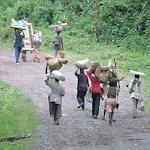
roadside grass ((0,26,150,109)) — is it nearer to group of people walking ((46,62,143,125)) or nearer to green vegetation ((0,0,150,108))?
green vegetation ((0,0,150,108))

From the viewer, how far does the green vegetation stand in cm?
2952

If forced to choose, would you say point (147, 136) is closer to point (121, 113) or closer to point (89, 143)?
point (89, 143)

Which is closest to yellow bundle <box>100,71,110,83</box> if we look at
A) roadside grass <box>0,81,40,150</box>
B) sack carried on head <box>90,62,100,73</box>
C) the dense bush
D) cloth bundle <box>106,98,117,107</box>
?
sack carried on head <box>90,62,100,73</box>

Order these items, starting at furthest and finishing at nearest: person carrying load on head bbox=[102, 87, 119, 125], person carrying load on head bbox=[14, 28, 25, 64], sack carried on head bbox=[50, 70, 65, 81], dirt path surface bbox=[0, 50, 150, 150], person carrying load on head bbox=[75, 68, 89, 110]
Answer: person carrying load on head bbox=[14, 28, 25, 64] → person carrying load on head bbox=[75, 68, 89, 110] → person carrying load on head bbox=[102, 87, 119, 125] → sack carried on head bbox=[50, 70, 65, 81] → dirt path surface bbox=[0, 50, 150, 150]

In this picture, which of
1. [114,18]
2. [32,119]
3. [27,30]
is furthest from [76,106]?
[114,18]

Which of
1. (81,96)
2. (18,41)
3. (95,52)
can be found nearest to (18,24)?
(18,41)

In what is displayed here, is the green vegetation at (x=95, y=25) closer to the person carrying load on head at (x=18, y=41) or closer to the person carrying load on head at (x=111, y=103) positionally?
the person carrying load on head at (x=18, y=41)

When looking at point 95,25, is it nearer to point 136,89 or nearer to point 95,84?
point 136,89

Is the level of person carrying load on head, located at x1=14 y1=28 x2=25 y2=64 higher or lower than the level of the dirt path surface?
higher

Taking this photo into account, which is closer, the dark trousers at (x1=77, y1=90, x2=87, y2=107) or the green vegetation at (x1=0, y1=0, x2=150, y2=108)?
the dark trousers at (x1=77, y1=90, x2=87, y2=107)

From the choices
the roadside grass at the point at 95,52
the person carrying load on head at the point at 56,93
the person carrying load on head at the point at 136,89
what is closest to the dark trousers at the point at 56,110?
the person carrying load on head at the point at 56,93

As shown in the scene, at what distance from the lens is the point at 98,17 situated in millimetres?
34344

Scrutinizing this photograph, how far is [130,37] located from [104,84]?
675 inches

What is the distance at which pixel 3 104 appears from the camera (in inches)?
623
